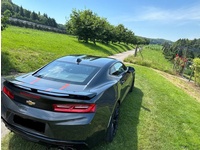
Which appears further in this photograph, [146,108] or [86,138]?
[146,108]

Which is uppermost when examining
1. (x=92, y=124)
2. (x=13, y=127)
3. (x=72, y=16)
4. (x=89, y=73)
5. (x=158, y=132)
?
(x=72, y=16)

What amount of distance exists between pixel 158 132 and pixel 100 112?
1.97m

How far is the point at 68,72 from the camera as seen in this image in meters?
3.54

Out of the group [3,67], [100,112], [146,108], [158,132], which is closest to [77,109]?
[100,112]

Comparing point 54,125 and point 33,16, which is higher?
point 33,16

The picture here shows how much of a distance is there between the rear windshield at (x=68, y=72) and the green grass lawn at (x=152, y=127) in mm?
1133

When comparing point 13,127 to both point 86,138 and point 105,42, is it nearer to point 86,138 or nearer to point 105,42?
point 86,138

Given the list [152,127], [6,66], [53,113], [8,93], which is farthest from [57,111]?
[6,66]

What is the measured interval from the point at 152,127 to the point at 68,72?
2.28 meters

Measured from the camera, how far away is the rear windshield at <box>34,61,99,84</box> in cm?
328

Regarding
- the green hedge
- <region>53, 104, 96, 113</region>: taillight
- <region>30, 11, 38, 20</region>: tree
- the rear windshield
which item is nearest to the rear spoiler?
<region>53, 104, 96, 113</region>: taillight

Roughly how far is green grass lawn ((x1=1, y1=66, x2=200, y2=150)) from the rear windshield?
1133 mm

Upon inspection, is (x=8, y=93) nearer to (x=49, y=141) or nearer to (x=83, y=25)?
(x=49, y=141)

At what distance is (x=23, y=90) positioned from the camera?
8.68 feet
